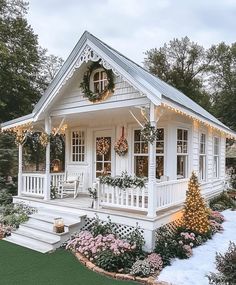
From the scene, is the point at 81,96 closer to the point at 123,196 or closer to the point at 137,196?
the point at 123,196

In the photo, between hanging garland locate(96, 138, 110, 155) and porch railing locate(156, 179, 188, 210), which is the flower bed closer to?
porch railing locate(156, 179, 188, 210)

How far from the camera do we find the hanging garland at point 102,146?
9.46 metres

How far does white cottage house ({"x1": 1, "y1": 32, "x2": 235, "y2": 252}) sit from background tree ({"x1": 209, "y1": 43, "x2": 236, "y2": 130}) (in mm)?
16628

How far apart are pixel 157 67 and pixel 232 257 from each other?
2720cm

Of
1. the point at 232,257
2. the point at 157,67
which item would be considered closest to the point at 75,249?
the point at 232,257

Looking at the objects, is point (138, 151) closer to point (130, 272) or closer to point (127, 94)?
point (127, 94)

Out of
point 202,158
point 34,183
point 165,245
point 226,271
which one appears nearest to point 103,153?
point 34,183

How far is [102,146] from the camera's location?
31.5 ft

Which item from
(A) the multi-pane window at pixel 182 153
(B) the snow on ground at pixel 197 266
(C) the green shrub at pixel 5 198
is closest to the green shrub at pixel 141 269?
(B) the snow on ground at pixel 197 266

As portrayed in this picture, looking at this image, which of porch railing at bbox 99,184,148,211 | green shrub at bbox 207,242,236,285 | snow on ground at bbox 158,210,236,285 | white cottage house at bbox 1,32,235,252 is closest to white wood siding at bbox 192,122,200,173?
white cottage house at bbox 1,32,235,252

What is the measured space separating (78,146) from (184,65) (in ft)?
72.5

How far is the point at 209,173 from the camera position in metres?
10.5

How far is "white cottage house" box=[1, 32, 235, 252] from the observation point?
616cm

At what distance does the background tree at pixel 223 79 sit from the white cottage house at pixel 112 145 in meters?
16.6
